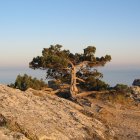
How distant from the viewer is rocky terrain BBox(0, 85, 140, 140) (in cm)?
1819

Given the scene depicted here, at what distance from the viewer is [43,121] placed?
66.2 feet

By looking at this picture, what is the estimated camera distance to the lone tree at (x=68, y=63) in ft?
143

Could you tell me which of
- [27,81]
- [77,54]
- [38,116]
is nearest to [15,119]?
[38,116]

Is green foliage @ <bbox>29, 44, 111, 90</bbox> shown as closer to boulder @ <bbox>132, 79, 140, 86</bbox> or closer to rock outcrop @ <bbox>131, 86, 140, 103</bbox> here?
rock outcrop @ <bbox>131, 86, 140, 103</bbox>

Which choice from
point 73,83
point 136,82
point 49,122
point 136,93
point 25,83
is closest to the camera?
point 49,122

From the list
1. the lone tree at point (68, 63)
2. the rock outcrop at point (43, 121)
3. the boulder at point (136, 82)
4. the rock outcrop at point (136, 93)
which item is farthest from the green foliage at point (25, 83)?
the boulder at point (136, 82)

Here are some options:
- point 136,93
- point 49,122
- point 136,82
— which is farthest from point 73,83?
point 49,122

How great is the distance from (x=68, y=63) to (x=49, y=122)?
24.8 m

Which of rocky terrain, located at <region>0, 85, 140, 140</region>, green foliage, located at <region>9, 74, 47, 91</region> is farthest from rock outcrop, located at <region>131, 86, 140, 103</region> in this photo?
rocky terrain, located at <region>0, 85, 140, 140</region>

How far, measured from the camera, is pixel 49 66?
44.2 meters

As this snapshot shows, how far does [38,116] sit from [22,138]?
3.87m

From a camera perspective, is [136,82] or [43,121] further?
[136,82]

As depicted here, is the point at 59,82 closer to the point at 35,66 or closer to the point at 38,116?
the point at 35,66

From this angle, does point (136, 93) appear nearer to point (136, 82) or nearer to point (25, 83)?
point (136, 82)
